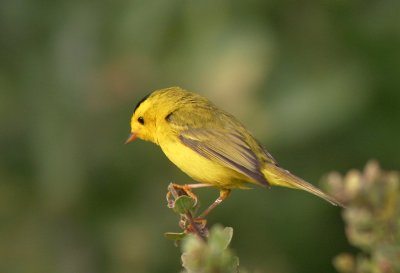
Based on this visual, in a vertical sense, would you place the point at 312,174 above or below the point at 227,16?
below

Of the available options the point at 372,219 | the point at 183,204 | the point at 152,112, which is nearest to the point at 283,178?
the point at 152,112

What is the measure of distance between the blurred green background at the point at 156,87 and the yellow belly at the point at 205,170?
5.24 ft

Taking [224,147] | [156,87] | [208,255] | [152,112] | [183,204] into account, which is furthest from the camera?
[156,87]

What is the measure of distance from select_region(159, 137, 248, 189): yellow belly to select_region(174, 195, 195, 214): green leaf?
1887 millimetres

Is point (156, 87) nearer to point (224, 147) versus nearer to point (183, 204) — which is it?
point (224, 147)

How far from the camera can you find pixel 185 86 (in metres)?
6.82

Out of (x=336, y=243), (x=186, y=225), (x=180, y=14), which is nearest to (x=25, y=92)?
(x=180, y=14)

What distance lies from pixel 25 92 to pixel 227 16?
1.58 m

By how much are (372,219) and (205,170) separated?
2689 mm

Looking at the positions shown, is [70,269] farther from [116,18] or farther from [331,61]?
[331,61]

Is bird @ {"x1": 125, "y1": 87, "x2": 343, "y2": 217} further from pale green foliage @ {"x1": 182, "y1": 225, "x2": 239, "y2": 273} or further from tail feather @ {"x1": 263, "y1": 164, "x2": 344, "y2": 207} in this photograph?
pale green foliage @ {"x1": 182, "y1": 225, "x2": 239, "y2": 273}

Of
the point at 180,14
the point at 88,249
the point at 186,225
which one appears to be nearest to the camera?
the point at 186,225

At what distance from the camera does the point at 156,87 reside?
6977 millimetres

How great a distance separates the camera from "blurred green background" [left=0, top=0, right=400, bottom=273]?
652 cm
